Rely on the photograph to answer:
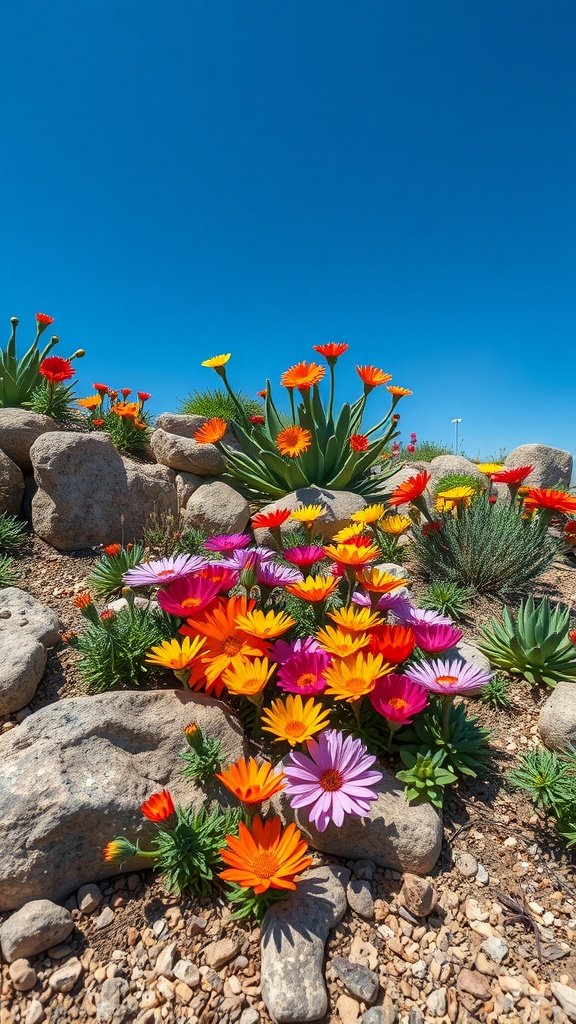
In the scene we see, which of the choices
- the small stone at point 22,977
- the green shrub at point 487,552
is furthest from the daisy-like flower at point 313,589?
the green shrub at point 487,552

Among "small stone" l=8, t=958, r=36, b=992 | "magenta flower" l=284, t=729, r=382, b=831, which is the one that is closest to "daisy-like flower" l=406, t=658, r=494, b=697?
"magenta flower" l=284, t=729, r=382, b=831

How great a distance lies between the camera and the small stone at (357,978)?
156cm

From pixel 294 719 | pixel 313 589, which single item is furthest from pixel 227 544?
pixel 294 719

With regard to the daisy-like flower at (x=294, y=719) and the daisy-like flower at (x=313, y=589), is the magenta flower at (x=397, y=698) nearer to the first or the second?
the daisy-like flower at (x=294, y=719)

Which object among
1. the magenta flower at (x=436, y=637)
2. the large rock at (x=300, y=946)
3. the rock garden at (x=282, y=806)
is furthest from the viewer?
the magenta flower at (x=436, y=637)

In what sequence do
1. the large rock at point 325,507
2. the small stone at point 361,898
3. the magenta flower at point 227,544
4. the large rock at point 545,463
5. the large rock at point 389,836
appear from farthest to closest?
the large rock at point 545,463
the large rock at point 325,507
the magenta flower at point 227,544
the large rock at point 389,836
the small stone at point 361,898

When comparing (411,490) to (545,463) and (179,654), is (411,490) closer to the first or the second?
(179,654)

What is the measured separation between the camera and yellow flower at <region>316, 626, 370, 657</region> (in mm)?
2135

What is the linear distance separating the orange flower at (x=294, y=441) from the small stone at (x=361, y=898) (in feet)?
11.7

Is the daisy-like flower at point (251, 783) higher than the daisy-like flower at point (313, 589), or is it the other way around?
the daisy-like flower at point (313, 589)

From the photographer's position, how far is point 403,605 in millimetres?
2684

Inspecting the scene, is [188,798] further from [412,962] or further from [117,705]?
[412,962]

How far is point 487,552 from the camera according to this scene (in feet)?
13.1

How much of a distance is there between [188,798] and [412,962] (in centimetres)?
101
